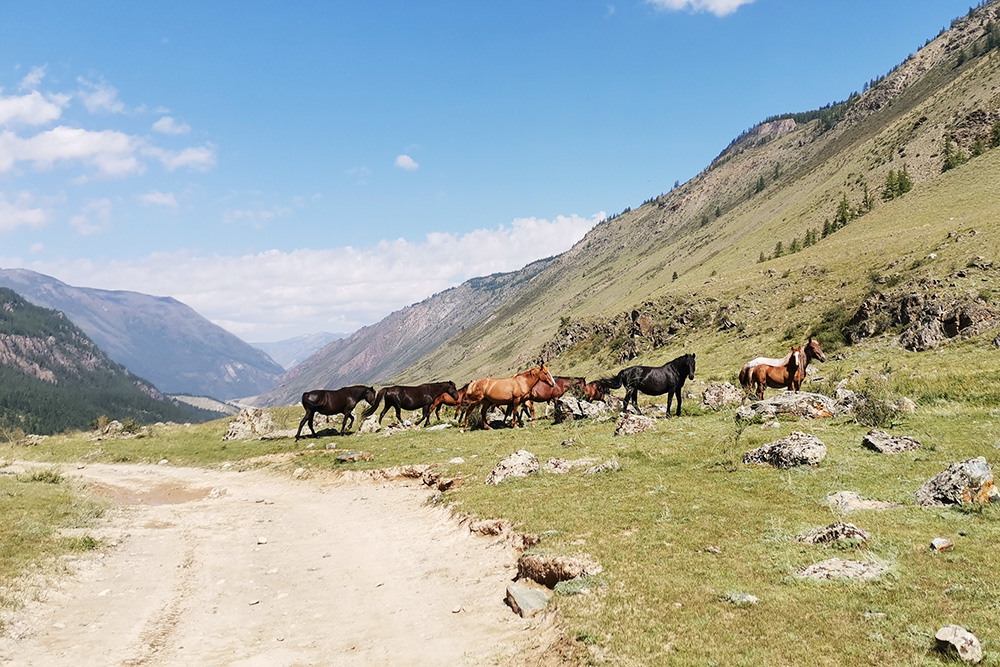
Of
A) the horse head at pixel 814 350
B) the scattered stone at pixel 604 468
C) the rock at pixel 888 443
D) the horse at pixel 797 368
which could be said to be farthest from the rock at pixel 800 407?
the scattered stone at pixel 604 468

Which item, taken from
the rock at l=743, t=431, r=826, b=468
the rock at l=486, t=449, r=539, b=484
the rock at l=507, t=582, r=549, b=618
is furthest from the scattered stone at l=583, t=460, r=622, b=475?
the rock at l=507, t=582, r=549, b=618

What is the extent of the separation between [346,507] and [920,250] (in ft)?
167

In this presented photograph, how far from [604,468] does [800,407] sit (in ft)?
32.0

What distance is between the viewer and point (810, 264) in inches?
2442

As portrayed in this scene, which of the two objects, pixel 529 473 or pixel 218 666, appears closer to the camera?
pixel 218 666

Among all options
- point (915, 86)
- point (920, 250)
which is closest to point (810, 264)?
point (920, 250)

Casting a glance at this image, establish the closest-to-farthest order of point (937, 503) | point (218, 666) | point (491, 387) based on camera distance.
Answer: point (218, 666)
point (937, 503)
point (491, 387)

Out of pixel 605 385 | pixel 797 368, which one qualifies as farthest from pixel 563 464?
pixel 605 385

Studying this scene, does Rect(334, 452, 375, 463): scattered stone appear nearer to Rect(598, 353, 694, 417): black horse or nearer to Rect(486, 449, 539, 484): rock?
Rect(486, 449, 539, 484): rock

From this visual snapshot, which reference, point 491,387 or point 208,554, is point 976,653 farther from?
point 491,387

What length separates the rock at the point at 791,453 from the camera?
49.9ft

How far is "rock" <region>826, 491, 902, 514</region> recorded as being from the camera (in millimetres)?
11805

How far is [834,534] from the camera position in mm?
10055

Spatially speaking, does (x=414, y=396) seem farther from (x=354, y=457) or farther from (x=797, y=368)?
(x=797, y=368)
